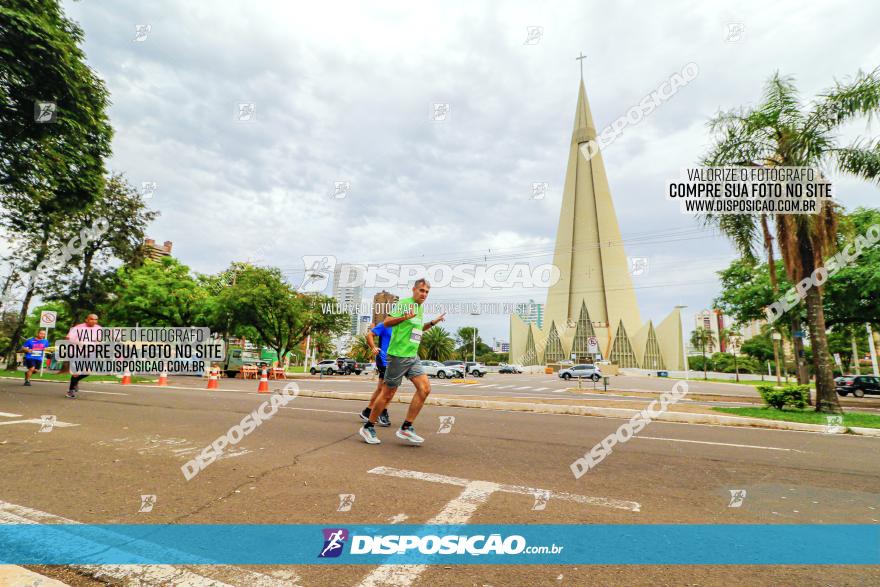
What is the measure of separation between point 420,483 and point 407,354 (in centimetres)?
180

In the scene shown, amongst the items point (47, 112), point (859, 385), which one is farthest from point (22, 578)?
point (859, 385)

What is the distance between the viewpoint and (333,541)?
2436mm

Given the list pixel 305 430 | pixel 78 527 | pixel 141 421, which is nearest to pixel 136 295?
pixel 141 421

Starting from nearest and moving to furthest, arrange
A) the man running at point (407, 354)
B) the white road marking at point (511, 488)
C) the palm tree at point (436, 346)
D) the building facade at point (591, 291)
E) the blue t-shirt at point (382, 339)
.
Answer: the white road marking at point (511, 488)
the man running at point (407, 354)
the blue t-shirt at point (382, 339)
the palm tree at point (436, 346)
the building facade at point (591, 291)

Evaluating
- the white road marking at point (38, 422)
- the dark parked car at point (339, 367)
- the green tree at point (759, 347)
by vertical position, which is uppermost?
the white road marking at point (38, 422)

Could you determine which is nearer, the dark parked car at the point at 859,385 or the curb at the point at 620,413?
the curb at the point at 620,413

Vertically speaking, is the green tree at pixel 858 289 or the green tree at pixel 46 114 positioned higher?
the green tree at pixel 46 114

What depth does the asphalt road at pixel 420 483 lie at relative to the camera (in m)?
2.17

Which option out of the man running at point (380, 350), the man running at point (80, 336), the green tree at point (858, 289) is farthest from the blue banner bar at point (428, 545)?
the green tree at point (858, 289)

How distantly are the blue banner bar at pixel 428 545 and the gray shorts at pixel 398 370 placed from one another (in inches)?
98.7

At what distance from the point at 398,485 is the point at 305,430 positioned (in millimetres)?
3121

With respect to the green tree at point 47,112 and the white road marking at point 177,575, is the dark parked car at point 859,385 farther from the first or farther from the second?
the green tree at point 47,112

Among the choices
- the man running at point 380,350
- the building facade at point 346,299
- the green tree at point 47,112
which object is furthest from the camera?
the building facade at point 346,299

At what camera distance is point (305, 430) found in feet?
20.0
